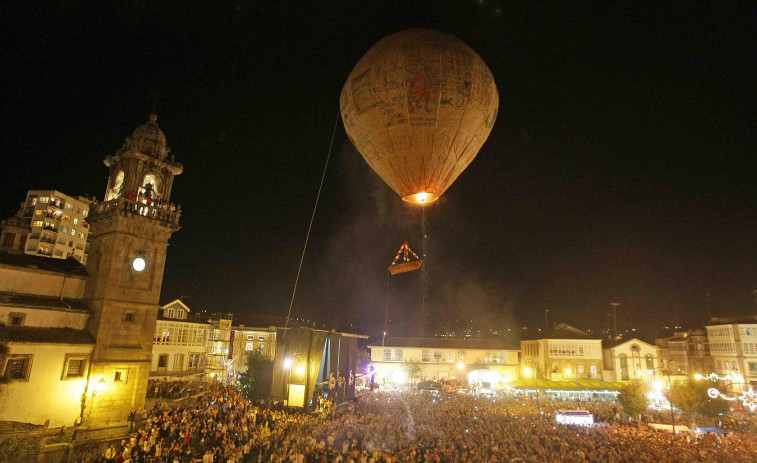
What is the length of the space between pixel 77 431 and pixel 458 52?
2570 cm

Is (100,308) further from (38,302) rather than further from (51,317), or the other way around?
(38,302)

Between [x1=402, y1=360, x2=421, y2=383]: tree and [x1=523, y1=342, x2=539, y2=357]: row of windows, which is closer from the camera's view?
[x1=523, y1=342, x2=539, y2=357]: row of windows

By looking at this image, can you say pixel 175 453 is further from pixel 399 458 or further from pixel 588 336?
pixel 588 336

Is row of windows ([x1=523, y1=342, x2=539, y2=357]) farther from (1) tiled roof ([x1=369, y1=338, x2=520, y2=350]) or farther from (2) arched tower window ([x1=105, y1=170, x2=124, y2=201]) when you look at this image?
(2) arched tower window ([x1=105, y1=170, x2=124, y2=201])

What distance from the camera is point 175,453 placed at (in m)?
16.5

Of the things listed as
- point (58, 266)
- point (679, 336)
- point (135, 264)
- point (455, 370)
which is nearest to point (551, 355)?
point (455, 370)

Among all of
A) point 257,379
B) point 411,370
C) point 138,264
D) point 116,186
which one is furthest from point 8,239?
point 411,370

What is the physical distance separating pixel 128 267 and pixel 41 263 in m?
4.70

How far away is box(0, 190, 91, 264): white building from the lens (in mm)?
70438

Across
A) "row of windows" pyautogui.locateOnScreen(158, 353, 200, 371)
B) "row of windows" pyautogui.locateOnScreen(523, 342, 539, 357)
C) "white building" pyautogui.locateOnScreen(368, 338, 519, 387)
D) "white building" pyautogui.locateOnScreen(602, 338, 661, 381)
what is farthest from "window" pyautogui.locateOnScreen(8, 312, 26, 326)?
"white building" pyautogui.locateOnScreen(602, 338, 661, 381)

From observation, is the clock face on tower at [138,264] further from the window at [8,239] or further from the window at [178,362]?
the window at [8,239]

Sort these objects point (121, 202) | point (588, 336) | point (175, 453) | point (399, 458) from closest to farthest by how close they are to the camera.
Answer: point (399, 458), point (175, 453), point (121, 202), point (588, 336)

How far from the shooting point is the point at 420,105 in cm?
1648

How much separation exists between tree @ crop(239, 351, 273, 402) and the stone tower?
36.0 feet
